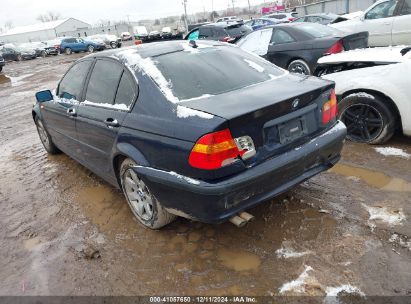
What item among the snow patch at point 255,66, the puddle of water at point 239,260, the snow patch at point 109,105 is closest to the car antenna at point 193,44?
the snow patch at point 255,66

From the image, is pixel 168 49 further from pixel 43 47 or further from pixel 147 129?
pixel 43 47

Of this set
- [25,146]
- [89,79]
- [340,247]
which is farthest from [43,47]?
[340,247]

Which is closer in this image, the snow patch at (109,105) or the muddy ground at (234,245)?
the muddy ground at (234,245)

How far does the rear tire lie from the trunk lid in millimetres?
4843

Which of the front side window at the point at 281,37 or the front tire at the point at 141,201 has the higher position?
the front side window at the point at 281,37

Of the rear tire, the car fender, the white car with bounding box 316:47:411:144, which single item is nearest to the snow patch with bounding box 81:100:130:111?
the white car with bounding box 316:47:411:144

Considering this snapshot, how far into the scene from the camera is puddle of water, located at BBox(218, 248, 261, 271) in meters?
Answer: 2.78

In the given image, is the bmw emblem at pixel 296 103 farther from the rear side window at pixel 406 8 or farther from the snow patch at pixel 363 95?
the rear side window at pixel 406 8

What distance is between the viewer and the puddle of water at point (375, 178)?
3641 millimetres

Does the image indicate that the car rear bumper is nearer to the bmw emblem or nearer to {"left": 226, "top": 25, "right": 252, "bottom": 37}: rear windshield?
the bmw emblem

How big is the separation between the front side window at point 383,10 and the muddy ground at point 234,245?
21.0ft

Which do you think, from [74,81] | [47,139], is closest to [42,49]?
[47,139]

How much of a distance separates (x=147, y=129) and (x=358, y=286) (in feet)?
6.17

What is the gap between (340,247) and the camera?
9.36ft
